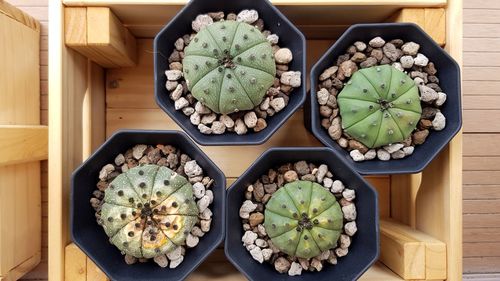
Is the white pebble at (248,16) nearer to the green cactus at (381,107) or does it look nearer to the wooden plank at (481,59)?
the green cactus at (381,107)

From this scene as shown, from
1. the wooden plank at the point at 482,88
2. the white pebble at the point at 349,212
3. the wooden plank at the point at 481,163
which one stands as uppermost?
the wooden plank at the point at 482,88

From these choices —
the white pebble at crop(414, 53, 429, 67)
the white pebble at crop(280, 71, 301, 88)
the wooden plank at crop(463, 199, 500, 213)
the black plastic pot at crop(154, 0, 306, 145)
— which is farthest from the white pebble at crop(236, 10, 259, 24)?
the wooden plank at crop(463, 199, 500, 213)

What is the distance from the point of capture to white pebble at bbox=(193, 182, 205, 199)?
0.88 metres

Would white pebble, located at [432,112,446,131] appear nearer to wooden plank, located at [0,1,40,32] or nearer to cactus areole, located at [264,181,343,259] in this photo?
cactus areole, located at [264,181,343,259]

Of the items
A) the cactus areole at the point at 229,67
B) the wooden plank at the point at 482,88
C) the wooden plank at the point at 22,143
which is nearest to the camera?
the cactus areole at the point at 229,67

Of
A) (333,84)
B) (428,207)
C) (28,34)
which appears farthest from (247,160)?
(28,34)

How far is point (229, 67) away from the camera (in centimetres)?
83

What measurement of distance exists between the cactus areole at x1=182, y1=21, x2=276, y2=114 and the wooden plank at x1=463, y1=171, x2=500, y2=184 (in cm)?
77

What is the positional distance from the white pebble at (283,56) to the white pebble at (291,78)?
1.0 inches

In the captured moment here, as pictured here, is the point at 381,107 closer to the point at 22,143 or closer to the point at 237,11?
the point at 237,11

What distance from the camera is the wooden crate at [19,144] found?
955 millimetres

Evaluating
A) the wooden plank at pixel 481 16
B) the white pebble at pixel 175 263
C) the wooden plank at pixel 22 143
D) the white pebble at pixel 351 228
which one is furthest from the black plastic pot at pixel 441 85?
the wooden plank at pixel 22 143

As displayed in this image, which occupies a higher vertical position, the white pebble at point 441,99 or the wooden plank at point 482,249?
the white pebble at point 441,99

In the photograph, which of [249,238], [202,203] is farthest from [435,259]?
[202,203]
